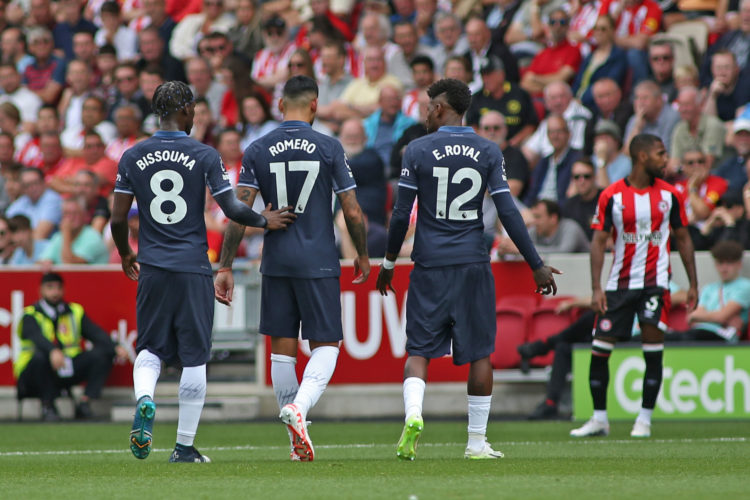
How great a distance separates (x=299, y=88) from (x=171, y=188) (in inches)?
43.0

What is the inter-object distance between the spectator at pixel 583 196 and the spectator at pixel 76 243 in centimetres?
562

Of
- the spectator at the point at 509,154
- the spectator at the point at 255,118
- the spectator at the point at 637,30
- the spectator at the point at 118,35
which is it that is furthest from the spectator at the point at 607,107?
the spectator at the point at 118,35

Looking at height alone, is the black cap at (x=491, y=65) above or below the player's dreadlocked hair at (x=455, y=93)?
above

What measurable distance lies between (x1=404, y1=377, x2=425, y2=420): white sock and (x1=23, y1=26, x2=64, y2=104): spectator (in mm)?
13995

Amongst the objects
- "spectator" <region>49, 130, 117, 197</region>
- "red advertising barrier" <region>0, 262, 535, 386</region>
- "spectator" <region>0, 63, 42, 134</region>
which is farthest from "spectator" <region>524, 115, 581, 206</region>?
"spectator" <region>0, 63, 42, 134</region>

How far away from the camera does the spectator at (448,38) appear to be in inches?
680

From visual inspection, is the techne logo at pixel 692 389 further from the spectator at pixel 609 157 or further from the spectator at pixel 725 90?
the spectator at pixel 725 90

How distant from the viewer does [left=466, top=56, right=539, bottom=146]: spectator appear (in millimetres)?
16062

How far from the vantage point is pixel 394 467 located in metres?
7.49

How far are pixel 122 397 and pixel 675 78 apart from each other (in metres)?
7.70

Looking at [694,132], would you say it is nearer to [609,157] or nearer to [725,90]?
[725,90]

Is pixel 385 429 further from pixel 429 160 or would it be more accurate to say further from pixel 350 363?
pixel 429 160

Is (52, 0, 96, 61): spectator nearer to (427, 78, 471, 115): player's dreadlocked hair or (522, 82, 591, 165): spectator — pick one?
(522, 82, 591, 165): spectator

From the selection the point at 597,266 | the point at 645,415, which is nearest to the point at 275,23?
the point at 597,266
